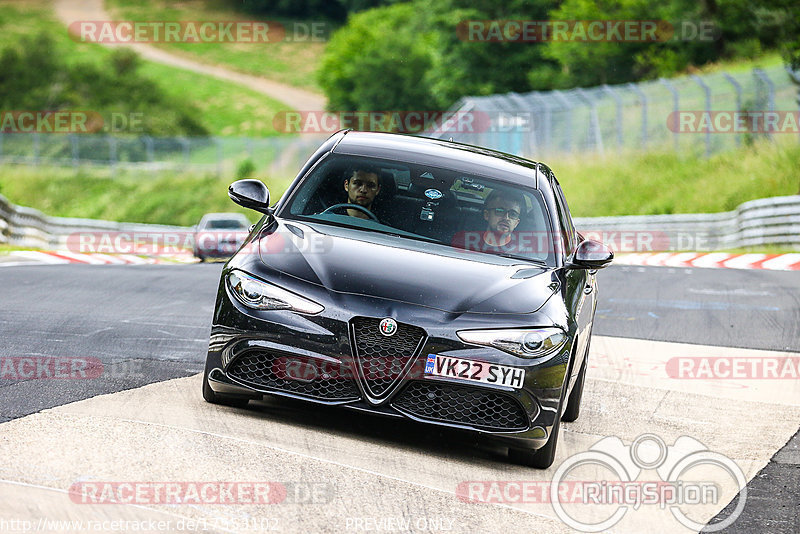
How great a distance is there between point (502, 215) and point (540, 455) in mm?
1568

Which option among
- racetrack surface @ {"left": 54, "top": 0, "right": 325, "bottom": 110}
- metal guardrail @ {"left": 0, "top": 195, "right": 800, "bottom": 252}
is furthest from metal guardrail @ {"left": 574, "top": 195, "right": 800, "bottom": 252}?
racetrack surface @ {"left": 54, "top": 0, "right": 325, "bottom": 110}

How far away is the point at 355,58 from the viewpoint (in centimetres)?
9356

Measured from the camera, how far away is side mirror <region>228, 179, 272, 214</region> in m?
6.98

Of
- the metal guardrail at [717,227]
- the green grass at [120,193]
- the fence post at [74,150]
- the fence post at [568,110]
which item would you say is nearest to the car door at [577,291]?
the metal guardrail at [717,227]

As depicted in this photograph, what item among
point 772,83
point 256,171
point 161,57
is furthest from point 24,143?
point 161,57

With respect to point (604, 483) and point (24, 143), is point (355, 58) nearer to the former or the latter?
point (24, 143)

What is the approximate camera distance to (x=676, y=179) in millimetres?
33469

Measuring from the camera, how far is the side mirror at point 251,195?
6.98 meters

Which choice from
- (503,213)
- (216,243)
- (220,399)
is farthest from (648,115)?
(220,399)

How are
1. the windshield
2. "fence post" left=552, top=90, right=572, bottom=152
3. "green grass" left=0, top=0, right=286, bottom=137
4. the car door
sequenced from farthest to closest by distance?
"green grass" left=0, top=0, right=286, bottom=137
"fence post" left=552, top=90, right=572, bottom=152
the windshield
the car door

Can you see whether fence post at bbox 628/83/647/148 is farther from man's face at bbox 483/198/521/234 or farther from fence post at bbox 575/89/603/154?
man's face at bbox 483/198/521/234

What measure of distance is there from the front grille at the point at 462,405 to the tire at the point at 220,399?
0.96 m

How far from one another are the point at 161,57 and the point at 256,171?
73851mm

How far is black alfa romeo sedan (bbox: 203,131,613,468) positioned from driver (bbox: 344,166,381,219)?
0.15 m
